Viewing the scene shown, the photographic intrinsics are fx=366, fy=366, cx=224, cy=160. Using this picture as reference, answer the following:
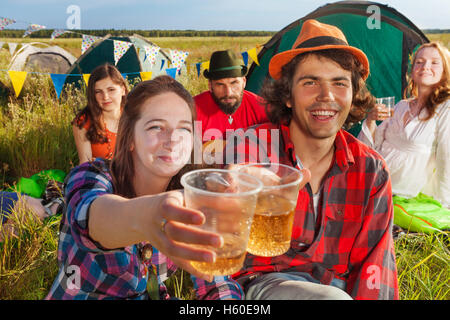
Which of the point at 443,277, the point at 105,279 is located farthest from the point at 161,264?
the point at 443,277

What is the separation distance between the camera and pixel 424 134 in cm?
332

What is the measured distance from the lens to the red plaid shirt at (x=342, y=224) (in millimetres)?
1702

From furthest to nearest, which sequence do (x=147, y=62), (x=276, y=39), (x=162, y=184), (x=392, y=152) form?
(x=147, y=62) < (x=276, y=39) < (x=392, y=152) < (x=162, y=184)

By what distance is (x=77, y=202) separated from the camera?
1.10 m

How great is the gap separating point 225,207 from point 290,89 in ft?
4.16

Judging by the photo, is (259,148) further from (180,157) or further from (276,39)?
(276,39)

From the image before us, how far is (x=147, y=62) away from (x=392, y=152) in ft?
13.2

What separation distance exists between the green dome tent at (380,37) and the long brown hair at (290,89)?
213 cm

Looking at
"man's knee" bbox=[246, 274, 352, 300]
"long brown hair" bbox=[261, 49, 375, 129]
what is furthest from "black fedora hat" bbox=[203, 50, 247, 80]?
"man's knee" bbox=[246, 274, 352, 300]

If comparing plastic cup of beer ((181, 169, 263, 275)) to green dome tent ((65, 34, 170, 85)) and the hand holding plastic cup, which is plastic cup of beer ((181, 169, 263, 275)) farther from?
green dome tent ((65, 34, 170, 85))

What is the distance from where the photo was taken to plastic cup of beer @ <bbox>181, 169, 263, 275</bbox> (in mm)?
862

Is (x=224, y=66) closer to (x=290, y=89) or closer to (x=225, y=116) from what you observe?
(x=225, y=116)

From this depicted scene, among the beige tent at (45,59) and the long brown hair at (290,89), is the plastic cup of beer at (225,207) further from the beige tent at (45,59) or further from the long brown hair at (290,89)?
the beige tent at (45,59)

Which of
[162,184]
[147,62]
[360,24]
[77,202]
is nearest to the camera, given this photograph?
[77,202]
